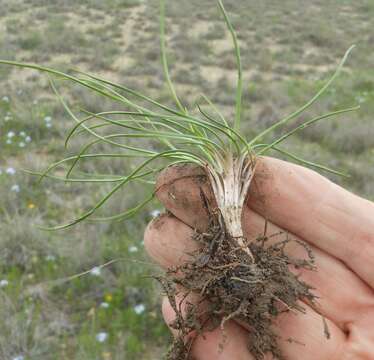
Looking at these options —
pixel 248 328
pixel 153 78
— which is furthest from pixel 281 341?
pixel 153 78

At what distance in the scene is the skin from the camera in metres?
1.25

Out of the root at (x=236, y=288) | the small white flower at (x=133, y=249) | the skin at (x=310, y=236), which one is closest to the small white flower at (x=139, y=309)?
the small white flower at (x=133, y=249)

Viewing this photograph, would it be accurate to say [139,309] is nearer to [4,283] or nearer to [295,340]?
[4,283]

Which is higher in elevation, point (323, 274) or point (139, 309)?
point (323, 274)

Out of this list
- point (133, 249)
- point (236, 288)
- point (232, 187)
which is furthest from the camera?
point (133, 249)

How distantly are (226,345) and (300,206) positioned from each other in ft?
1.40

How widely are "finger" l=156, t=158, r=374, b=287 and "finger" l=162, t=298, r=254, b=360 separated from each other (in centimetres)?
29

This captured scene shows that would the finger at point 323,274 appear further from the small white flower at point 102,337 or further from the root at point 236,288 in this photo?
the small white flower at point 102,337

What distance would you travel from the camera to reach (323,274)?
131 centimetres

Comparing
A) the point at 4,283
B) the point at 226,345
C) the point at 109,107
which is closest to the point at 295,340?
the point at 226,345

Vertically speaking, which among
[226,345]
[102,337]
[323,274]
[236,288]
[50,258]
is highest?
[236,288]

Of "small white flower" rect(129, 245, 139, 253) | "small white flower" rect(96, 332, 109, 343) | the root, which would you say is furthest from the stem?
"small white flower" rect(129, 245, 139, 253)

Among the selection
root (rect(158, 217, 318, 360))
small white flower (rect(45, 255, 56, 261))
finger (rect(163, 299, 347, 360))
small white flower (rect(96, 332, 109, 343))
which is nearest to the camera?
root (rect(158, 217, 318, 360))

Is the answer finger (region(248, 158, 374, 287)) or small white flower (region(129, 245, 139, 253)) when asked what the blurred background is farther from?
finger (region(248, 158, 374, 287))
